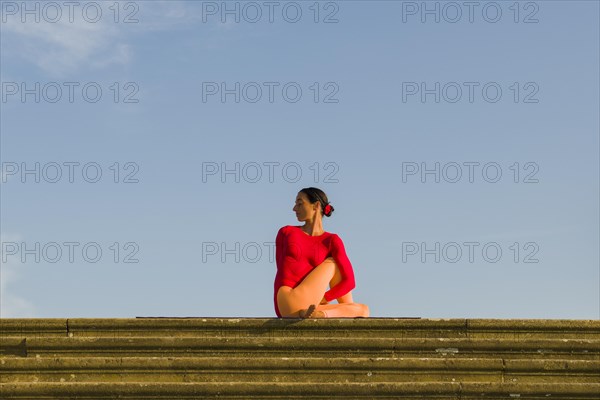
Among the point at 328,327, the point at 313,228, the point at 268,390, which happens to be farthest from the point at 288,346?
the point at 313,228

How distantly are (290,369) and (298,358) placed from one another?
0.40 ft

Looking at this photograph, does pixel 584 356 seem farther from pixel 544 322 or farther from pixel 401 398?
pixel 401 398

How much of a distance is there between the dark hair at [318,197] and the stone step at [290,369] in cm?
238

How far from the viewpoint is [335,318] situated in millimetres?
10266

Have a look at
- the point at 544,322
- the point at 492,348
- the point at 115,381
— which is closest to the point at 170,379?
the point at 115,381

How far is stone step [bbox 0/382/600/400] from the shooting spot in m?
9.22

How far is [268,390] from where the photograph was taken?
922 centimetres

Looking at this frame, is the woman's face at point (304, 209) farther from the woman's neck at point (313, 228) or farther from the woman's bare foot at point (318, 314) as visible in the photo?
the woman's bare foot at point (318, 314)

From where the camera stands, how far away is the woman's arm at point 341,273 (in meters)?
11.4

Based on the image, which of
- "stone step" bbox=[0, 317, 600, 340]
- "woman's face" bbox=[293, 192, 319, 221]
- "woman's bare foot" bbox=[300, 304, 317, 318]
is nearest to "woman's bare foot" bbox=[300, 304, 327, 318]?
"woman's bare foot" bbox=[300, 304, 317, 318]

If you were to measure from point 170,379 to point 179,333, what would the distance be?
751 millimetres

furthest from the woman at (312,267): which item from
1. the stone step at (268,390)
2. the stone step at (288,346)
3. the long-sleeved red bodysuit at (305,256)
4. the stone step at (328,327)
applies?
the stone step at (268,390)

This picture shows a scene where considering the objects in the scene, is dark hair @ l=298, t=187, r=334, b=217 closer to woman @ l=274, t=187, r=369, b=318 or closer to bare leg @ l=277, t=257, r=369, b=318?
woman @ l=274, t=187, r=369, b=318

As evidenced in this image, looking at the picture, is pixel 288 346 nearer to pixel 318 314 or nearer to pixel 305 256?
pixel 318 314
